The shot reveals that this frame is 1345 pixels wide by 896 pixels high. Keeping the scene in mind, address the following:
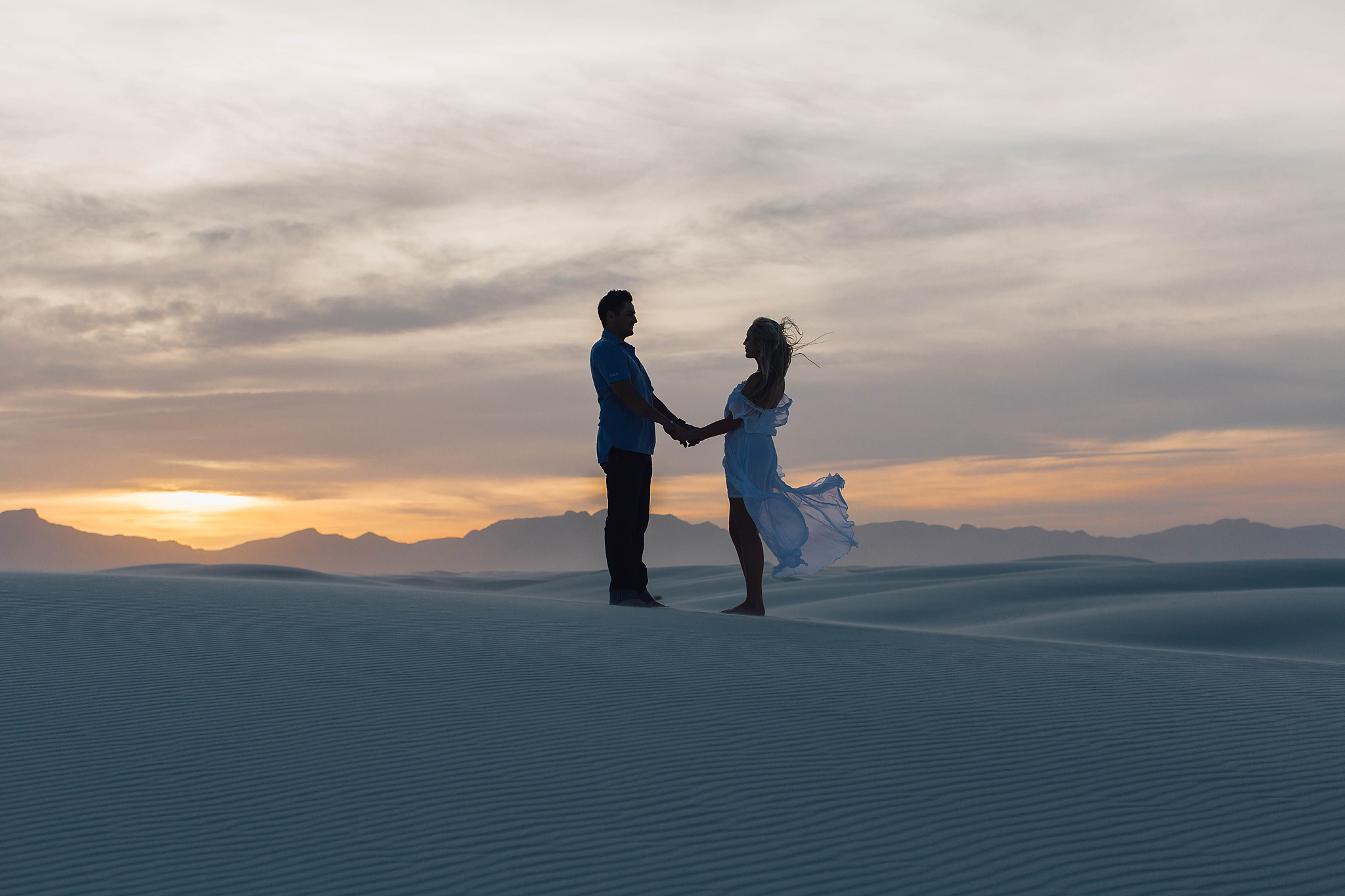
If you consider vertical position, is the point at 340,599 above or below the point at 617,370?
below

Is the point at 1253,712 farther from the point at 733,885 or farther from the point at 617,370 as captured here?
the point at 617,370

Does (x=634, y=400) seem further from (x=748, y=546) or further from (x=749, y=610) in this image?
(x=749, y=610)

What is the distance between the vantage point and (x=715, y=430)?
718 centimetres

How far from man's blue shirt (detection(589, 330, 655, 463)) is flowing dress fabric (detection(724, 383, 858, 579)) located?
63 centimetres

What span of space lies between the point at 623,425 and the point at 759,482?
1.06 metres

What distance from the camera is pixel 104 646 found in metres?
5.36

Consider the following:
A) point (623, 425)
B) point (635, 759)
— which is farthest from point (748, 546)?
point (635, 759)

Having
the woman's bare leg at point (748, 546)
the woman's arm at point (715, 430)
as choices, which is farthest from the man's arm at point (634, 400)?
the woman's bare leg at point (748, 546)

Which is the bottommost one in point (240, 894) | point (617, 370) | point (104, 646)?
point (240, 894)

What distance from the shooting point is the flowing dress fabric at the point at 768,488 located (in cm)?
715

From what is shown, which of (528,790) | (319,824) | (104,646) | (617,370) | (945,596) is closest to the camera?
(319,824)

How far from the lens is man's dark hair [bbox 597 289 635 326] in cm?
702

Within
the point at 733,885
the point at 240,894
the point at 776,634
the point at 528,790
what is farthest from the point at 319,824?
the point at 776,634

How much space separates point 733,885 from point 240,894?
1.37 metres
